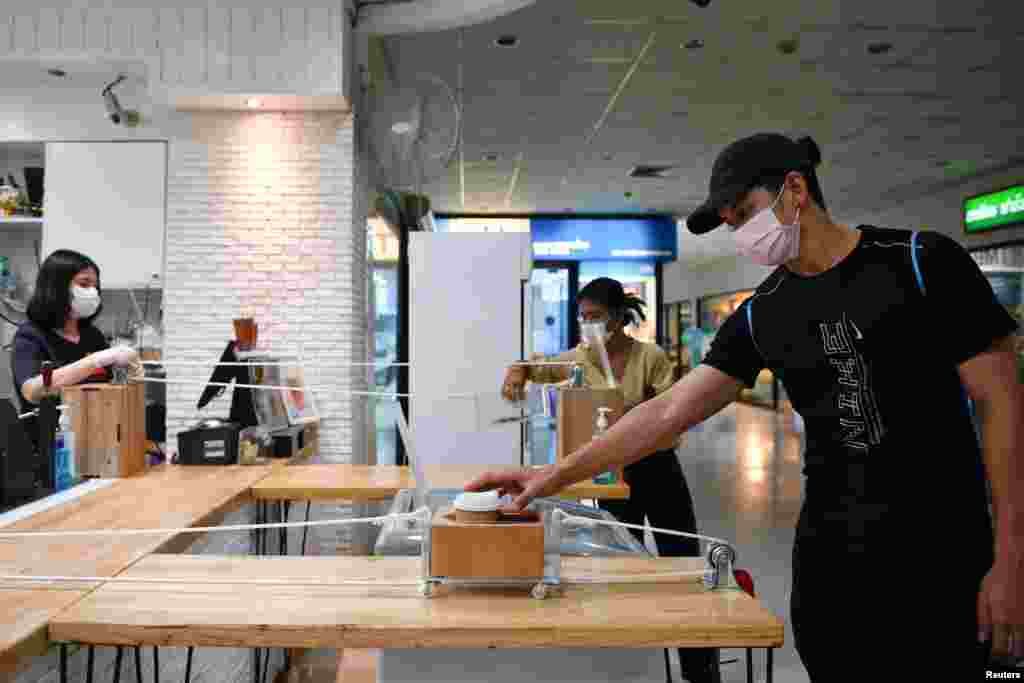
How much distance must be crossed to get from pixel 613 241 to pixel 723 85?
5925 millimetres

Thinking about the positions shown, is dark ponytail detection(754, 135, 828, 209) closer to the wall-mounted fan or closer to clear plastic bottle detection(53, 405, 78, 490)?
clear plastic bottle detection(53, 405, 78, 490)

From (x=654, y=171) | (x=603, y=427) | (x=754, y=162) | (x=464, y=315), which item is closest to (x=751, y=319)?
(x=754, y=162)

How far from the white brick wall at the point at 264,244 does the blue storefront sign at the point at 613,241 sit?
7145mm

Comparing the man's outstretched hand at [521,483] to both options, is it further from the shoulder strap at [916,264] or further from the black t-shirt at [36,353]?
the black t-shirt at [36,353]

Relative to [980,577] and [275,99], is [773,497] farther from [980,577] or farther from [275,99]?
[980,577]

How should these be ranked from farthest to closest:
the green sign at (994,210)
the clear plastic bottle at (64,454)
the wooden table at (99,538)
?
the green sign at (994,210)
the clear plastic bottle at (64,454)
the wooden table at (99,538)

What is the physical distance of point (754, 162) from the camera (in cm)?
143

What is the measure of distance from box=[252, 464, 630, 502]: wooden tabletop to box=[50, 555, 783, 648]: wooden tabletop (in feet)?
3.67

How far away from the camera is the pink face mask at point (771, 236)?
1418mm

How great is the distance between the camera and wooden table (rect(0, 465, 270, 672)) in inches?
52.0

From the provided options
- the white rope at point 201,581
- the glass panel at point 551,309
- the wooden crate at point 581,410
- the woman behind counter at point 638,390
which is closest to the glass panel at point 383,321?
the woman behind counter at point 638,390

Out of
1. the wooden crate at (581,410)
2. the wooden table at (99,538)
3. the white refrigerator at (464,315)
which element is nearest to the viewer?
the wooden table at (99,538)

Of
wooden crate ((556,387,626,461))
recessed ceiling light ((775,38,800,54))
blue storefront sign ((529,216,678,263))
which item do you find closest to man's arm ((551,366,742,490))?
wooden crate ((556,387,626,461))

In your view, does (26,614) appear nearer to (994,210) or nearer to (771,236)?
(771,236)
